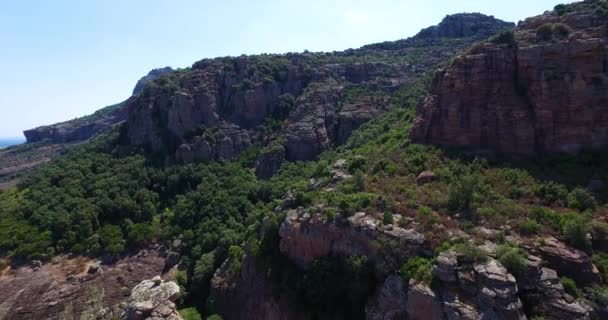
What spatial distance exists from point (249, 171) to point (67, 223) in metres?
34.6

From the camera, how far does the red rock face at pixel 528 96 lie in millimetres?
37312

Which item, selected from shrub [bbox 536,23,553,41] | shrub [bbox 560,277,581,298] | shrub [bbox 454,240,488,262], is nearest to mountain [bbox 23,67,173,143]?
shrub [bbox 536,23,553,41]

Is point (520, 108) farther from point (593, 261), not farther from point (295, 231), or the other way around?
point (295, 231)

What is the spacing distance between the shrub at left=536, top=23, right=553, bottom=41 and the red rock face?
37 cm

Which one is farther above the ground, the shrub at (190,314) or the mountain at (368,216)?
the mountain at (368,216)

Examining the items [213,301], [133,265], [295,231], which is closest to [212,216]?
[133,265]

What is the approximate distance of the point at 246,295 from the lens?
41656 mm

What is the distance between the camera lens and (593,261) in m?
27.3

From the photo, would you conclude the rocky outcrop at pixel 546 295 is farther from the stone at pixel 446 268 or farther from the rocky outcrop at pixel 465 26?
the rocky outcrop at pixel 465 26

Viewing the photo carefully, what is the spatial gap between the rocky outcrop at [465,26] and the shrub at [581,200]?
4222 inches

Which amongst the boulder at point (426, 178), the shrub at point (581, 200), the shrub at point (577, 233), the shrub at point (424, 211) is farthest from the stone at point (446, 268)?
the shrub at point (581, 200)

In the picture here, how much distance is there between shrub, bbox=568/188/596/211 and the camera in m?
32.0

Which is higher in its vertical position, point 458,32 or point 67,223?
point 458,32

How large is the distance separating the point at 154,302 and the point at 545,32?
53.0 meters
